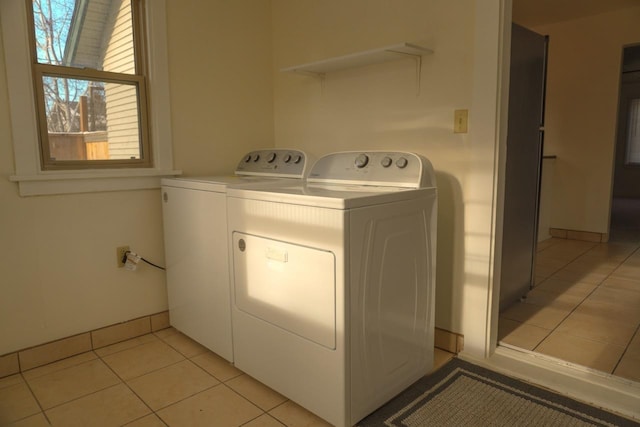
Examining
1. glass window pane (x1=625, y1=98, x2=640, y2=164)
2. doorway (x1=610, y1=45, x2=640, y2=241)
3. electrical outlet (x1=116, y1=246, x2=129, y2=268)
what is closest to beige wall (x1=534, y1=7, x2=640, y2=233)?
doorway (x1=610, y1=45, x2=640, y2=241)

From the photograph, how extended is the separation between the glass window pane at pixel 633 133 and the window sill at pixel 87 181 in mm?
9108

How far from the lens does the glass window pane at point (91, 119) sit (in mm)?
2107

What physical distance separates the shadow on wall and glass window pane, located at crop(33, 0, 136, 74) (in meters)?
1.84

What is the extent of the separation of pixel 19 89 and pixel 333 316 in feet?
5.79

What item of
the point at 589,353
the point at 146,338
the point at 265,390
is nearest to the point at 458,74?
the point at 589,353

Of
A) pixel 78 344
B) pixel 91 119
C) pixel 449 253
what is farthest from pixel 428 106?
pixel 78 344

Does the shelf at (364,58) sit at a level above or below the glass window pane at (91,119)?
above

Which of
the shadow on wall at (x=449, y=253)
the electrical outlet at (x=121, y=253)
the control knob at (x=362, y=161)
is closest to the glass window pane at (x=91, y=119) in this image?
the electrical outlet at (x=121, y=253)

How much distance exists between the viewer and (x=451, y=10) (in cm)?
200

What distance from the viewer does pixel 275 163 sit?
2494mm

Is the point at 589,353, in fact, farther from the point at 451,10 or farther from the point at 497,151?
the point at 451,10

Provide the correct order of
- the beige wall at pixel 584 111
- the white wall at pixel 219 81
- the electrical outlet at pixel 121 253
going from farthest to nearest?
the beige wall at pixel 584 111 < the white wall at pixel 219 81 < the electrical outlet at pixel 121 253

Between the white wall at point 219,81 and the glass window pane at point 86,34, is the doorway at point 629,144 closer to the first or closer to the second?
the white wall at point 219,81

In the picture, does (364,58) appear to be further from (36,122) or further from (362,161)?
(36,122)
